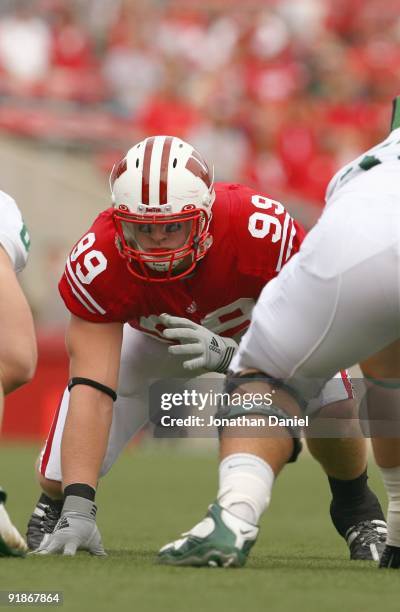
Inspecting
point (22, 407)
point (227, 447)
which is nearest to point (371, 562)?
point (227, 447)

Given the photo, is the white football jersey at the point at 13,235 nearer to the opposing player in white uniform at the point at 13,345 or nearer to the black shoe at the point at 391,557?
the opposing player in white uniform at the point at 13,345

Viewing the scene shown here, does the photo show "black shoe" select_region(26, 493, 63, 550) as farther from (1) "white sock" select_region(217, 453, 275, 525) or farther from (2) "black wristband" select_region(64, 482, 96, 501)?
(1) "white sock" select_region(217, 453, 275, 525)

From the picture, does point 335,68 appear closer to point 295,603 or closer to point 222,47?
point 222,47

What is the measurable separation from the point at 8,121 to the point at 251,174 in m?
2.42

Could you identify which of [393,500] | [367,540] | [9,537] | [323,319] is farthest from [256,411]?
[367,540]

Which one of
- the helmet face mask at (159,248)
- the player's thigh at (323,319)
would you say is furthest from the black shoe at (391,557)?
the helmet face mask at (159,248)

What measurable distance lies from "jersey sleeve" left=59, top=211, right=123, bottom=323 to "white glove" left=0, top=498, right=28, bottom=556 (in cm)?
81

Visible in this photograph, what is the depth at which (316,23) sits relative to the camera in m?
13.0

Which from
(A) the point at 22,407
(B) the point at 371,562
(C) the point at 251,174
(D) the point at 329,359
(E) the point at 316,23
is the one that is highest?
(E) the point at 316,23

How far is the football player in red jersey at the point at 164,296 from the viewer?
401 cm

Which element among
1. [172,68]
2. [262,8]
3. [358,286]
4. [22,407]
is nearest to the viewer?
[358,286]

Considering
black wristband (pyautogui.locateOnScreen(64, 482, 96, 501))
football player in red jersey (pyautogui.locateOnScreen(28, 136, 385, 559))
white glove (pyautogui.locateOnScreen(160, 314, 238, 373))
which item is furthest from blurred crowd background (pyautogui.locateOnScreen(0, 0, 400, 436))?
black wristband (pyautogui.locateOnScreen(64, 482, 96, 501))

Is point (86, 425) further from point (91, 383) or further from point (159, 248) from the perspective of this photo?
point (159, 248)

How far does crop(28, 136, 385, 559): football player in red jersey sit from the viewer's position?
13.1 feet
